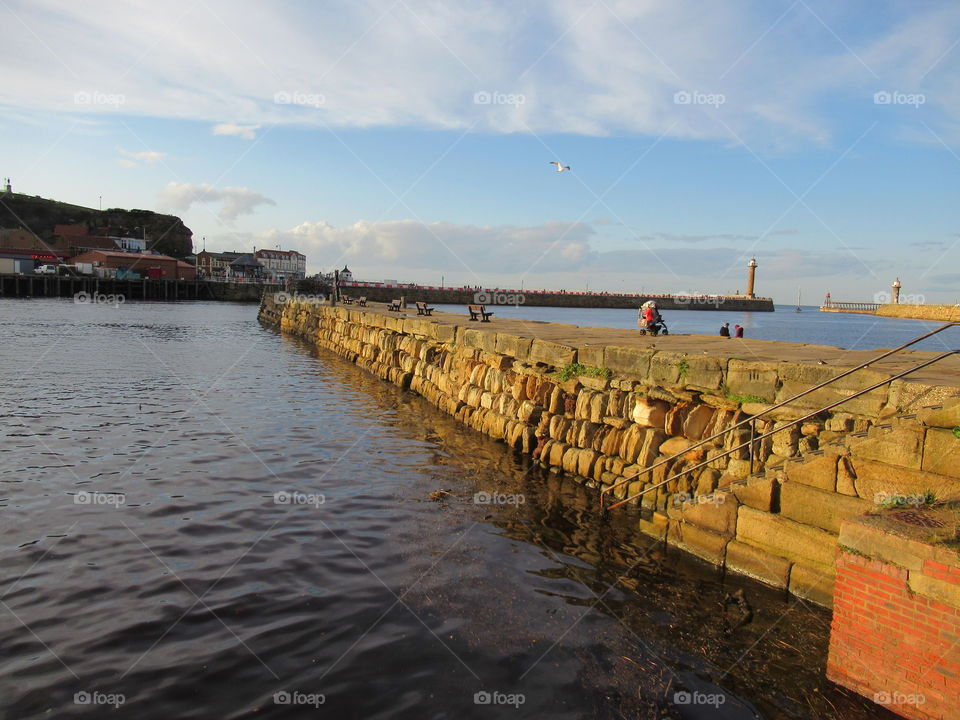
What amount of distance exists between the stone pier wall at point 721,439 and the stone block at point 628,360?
0.02 meters

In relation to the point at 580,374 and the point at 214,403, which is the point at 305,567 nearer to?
the point at 580,374

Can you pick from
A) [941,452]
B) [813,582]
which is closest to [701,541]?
[813,582]

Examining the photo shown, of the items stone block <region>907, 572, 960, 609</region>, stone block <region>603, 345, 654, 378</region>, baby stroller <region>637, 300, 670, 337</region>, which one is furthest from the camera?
baby stroller <region>637, 300, 670, 337</region>

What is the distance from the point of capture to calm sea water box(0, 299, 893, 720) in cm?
489

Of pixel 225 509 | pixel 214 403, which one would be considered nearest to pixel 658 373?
pixel 225 509

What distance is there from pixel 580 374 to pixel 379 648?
279 inches

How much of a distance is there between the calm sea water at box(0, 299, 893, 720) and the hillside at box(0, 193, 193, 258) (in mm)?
155591

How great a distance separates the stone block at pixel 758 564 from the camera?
658 cm

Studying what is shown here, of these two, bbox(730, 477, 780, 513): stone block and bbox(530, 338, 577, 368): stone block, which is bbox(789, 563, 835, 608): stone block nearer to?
bbox(730, 477, 780, 513): stone block

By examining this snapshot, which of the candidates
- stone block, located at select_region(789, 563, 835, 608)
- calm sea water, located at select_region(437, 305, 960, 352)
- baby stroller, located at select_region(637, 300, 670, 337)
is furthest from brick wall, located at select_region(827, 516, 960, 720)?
calm sea water, located at select_region(437, 305, 960, 352)

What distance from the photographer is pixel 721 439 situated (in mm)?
8523

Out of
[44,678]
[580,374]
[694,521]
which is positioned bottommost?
[44,678]

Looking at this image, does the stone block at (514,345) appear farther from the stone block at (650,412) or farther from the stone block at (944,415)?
the stone block at (944,415)

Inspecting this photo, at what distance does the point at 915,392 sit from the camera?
6496 mm
